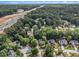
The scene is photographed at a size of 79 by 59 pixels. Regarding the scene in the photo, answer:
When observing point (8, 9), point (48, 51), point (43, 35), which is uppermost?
point (8, 9)

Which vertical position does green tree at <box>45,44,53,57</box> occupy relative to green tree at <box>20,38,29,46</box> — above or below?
below

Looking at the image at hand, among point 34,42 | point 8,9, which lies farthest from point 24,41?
point 8,9

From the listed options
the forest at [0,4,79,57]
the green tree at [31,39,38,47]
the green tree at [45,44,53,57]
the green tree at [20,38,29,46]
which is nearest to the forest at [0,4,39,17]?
the forest at [0,4,79,57]

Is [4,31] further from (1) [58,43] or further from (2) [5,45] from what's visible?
(1) [58,43]

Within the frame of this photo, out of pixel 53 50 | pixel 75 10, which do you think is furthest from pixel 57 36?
pixel 75 10

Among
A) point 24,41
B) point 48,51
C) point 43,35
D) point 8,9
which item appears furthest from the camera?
point 8,9

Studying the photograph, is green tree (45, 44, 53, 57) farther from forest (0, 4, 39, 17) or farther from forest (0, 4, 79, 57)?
forest (0, 4, 39, 17)

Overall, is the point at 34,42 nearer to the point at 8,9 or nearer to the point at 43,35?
the point at 43,35

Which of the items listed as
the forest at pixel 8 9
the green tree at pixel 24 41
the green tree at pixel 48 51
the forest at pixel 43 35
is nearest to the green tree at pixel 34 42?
the forest at pixel 43 35
